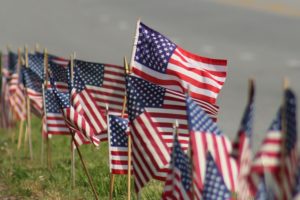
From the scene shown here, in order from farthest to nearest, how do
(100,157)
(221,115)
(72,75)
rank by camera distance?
(221,115)
(100,157)
(72,75)

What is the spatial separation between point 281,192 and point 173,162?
5.76 feet

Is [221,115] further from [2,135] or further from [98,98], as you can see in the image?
[98,98]

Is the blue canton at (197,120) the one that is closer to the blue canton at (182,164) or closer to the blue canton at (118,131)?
the blue canton at (182,164)

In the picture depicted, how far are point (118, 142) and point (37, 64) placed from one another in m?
5.42

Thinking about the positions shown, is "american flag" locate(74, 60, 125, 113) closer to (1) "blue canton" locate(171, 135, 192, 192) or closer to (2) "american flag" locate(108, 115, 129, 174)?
(2) "american flag" locate(108, 115, 129, 174)

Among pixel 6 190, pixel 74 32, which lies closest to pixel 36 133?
pixel 6 190

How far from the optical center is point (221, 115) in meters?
21.4

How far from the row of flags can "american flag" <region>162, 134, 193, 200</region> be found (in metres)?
0.01

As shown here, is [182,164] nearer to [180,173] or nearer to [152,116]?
[180,173]

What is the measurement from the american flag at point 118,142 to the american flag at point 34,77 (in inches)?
195

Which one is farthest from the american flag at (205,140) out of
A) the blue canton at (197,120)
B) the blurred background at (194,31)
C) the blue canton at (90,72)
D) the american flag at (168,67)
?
the blurred background at (194,31)

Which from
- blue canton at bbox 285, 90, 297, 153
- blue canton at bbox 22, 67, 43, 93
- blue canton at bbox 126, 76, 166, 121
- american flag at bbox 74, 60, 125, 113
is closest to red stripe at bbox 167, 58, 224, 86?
blue canton at bbox 126, 76, 166, 121

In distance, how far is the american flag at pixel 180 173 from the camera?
8.49 meters

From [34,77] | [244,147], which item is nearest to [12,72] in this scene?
[34,77]
